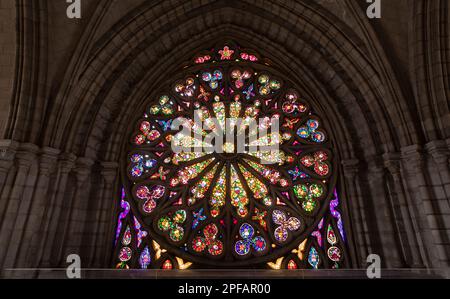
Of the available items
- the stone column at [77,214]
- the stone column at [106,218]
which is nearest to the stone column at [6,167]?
the stone column at [77,214]

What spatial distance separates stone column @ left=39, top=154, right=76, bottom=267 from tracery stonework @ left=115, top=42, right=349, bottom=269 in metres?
1.11

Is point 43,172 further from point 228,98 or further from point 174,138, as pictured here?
point 228,98

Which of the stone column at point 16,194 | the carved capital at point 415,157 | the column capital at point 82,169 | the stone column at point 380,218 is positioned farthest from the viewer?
the column capital at point 82,169

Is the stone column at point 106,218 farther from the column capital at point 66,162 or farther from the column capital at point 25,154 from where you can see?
the column capital at point 25,154

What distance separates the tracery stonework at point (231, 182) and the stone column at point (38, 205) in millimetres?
1375

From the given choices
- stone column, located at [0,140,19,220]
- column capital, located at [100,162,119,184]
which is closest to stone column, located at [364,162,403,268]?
column capital, located at [100,162,119,184]

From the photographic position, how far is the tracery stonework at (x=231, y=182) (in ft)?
17.9

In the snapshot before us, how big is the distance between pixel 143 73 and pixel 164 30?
1.08m

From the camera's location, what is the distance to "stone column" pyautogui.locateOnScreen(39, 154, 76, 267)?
4.70 m

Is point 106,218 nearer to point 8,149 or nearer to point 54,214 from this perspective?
point 54,214

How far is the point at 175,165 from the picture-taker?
6.13 metres

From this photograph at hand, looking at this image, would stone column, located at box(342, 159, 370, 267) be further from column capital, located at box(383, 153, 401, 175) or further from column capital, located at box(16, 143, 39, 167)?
column capital, located at box(16, 143, 39, 167)
